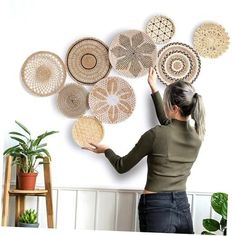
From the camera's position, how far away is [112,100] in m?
3.30

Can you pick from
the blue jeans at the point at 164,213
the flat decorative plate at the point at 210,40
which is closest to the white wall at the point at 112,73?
the flat decorative plate at the point at 210,40

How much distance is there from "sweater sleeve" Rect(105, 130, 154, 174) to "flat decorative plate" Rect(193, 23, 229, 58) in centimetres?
81

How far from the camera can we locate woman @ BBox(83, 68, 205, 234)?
9.09ft

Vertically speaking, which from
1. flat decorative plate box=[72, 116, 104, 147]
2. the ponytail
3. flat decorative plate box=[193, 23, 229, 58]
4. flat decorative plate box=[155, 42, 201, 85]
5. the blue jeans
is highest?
flat decorative plate box=[193, 23, 229, 58]

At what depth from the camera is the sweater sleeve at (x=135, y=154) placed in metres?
2.79

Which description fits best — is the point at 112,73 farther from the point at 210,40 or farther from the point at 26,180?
the point at 26,180

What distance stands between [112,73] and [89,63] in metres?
0.17

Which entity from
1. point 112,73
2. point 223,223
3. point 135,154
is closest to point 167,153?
point 135,154

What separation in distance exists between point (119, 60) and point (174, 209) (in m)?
1.06

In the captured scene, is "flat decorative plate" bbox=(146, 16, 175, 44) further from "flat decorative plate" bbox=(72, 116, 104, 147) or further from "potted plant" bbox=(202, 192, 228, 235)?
"potted plant" bbox=(202, 192, 228, 235)

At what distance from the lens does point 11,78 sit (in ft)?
11.0

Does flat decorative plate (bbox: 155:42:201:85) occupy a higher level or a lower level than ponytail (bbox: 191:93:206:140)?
higher

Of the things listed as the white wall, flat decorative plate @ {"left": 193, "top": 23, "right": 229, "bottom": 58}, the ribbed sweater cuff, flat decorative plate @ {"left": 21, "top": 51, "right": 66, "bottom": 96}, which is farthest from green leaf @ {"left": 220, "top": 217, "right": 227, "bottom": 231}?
flat decorative plate @ {"left": 21, "top": 51, "right": 66, "bottom": 96}

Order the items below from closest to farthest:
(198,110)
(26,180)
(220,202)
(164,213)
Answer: (164,213), (198,110), (220,202), (26,180)
